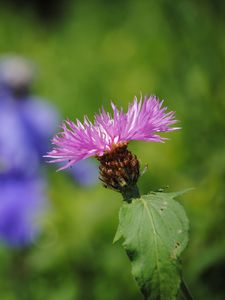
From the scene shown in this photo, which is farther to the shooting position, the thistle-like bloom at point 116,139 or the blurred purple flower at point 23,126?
the blurred purple flower at point 23,126

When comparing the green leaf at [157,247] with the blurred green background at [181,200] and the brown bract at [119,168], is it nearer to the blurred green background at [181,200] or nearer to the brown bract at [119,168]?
the brown bract at [119,168]

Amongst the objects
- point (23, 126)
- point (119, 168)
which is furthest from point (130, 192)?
point (23, 126)

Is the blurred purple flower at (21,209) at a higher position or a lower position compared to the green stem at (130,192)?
higher

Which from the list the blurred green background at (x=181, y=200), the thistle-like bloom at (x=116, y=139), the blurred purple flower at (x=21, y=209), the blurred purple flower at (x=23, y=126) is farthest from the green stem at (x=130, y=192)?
the blurred purple flower at (x=23, y=126)

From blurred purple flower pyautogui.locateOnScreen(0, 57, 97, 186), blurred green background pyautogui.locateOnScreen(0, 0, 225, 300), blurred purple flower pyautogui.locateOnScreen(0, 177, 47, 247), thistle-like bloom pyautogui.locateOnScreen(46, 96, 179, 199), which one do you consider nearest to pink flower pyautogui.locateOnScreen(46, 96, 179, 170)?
thistle-like bloom pyautogui.locateOnScreen(46, 96, 179, 199)

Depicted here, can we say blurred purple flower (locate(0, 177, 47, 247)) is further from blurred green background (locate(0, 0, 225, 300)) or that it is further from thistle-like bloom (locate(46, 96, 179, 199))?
thistle-like bloom (locate(46, 96, 179, 199))

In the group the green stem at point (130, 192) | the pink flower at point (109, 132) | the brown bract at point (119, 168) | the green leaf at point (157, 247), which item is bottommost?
the green leaf at point (157, 247)

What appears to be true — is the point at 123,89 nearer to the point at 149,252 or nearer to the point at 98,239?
the point at 98,239

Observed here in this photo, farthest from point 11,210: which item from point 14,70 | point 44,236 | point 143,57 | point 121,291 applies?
point 143,57
